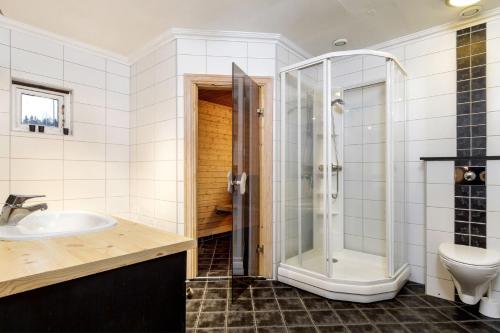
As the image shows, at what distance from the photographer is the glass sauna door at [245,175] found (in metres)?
2.08

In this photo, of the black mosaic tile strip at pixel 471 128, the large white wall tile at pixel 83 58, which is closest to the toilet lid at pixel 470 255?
the black mosaic tile strip at pixel 471 128

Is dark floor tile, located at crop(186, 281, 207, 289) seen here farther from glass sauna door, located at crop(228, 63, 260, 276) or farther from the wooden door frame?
glass sauna door, located at crop(228, 63, 260, 276)

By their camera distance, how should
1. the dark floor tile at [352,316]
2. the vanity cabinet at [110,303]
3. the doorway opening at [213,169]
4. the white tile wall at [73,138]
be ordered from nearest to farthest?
1. the vanity cabinet at [110,303]
2. the dark floor tile at [352,316]
3. the white tile wall at [73,138]
4. the doorway opening at [213,169]

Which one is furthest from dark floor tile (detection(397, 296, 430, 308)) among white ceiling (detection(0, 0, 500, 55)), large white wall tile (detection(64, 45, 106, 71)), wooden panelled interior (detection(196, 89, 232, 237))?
large white wall tile (detection(64, 45, 106, 71))

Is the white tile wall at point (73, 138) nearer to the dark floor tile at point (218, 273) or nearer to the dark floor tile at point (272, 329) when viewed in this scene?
the dark floor tile at point (218, 273)

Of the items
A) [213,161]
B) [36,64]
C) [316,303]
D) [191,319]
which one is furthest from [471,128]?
[36,64]

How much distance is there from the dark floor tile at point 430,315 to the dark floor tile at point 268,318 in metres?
1.02

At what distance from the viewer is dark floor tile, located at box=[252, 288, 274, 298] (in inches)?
84.1

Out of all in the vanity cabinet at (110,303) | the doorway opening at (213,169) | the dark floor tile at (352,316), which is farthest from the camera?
the doorway opening at (213,169)

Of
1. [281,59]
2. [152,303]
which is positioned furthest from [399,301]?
[281,59]

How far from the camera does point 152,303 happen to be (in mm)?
1048

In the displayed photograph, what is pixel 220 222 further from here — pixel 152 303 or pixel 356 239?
pixel 152 303

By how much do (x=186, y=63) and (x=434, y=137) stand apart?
237 cm

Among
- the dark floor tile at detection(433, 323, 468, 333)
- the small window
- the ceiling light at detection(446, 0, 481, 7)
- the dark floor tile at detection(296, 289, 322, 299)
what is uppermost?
the ceiling light at detection(446, 0, 481, 7)
